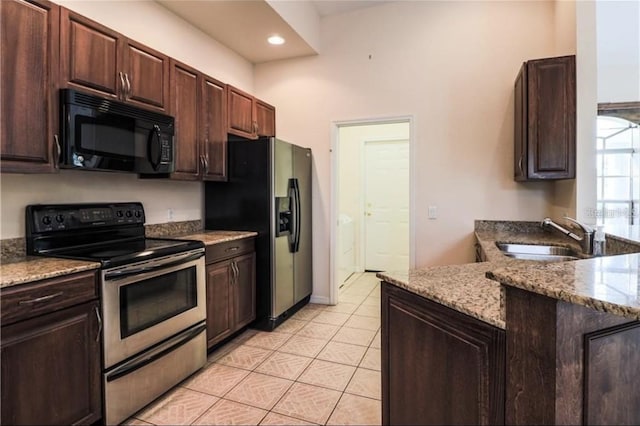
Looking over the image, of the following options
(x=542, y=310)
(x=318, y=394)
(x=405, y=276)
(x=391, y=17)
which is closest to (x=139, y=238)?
(x=318, y=394)

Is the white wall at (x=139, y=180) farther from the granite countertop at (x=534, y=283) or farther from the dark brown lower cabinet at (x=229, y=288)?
the granite countertop at (x=534, y=283)

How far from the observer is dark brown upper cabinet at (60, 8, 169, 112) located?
6.34 ft

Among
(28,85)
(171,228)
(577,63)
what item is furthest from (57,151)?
(577,63)

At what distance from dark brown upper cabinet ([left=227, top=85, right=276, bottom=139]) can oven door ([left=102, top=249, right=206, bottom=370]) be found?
58.1 inches

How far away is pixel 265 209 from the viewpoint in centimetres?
323

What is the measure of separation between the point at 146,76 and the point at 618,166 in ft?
14.1

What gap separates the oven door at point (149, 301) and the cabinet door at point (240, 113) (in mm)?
1438

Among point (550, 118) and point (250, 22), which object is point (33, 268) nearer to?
point (250, 22)

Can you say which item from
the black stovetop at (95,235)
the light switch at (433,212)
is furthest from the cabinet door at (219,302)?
the light switch at (433,212)

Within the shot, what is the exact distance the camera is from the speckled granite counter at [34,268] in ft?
4.88

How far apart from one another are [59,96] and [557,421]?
8.29 ft

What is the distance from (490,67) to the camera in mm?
3355

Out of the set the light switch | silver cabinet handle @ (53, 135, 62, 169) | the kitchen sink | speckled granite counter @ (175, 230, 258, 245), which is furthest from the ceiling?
the kitchen sink

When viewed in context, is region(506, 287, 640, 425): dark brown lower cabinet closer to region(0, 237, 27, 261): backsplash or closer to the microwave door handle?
the microwave door handle
